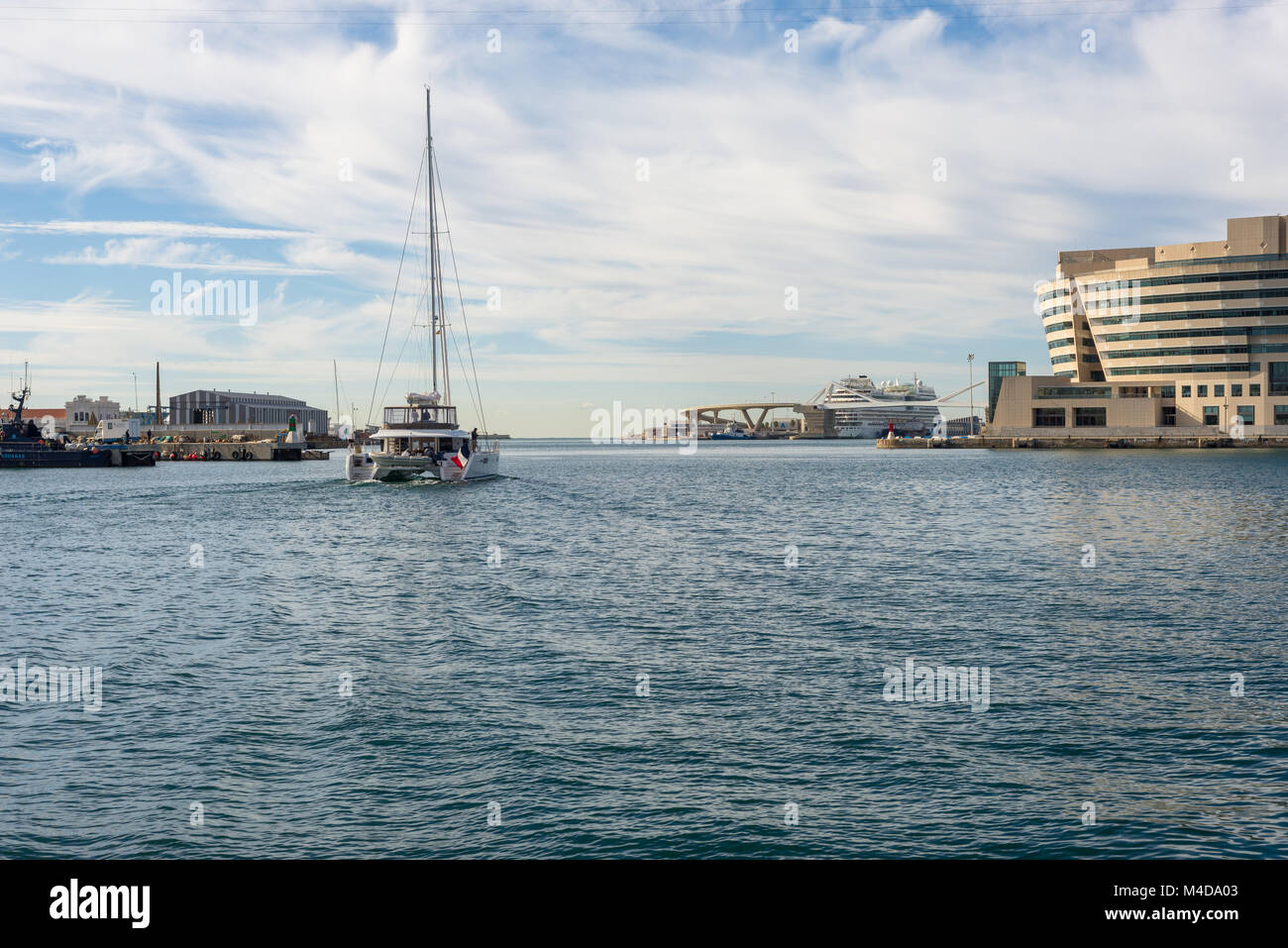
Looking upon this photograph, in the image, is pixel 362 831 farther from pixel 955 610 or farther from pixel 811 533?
pixel 811 533

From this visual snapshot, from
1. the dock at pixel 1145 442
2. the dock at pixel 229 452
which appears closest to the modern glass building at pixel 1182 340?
the dock at pixel 1145 442

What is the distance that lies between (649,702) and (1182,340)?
587ft

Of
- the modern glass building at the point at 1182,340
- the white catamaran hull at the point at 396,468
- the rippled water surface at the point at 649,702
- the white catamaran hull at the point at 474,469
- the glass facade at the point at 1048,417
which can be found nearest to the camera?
the rippled water surface at the point at 649,702

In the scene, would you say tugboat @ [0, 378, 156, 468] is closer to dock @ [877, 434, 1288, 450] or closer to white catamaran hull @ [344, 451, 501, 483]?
white catamaran hull @ [344, 451, 501, 483]

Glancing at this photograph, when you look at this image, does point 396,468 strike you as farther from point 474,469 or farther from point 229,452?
point 229,452

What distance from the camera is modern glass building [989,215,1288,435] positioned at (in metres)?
162

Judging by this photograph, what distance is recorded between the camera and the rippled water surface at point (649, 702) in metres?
12.0

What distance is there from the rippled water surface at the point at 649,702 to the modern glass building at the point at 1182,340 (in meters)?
142

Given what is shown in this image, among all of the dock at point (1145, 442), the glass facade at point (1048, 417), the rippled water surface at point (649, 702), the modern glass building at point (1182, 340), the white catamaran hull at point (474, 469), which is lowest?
the rippled water surface at point (649, 702)

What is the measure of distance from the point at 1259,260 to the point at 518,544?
165 meters

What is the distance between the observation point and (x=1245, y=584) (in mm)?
29859

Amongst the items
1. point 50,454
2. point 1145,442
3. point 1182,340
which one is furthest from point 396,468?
point 1182,340

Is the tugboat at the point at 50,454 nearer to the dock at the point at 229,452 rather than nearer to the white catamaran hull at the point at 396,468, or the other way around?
the dock at the point at 229,452
